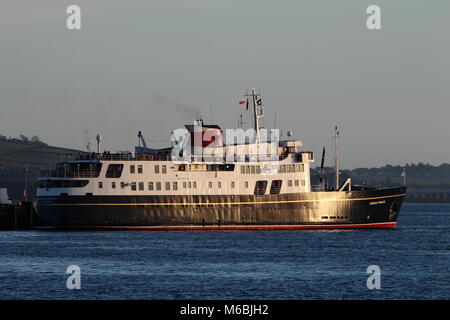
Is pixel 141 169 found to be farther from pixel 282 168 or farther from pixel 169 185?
pixel 282 168

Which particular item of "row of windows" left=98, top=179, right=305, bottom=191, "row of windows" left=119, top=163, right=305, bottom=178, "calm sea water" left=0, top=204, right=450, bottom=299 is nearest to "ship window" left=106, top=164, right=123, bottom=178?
"row of windows" left=119, top=163, right=305, bottom=178

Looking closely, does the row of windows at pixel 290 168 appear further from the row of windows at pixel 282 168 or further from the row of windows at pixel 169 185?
the row of windows at pixel 169 185

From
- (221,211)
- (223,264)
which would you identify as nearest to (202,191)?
(221,211)

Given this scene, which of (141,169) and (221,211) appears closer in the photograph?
(141,169)

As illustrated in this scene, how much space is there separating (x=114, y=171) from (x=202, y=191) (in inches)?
292

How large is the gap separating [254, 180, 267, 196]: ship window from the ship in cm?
8

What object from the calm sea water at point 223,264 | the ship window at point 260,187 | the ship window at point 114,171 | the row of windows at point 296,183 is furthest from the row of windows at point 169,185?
the calm sea water at point 223,264

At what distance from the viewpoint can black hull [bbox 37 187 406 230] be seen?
77438mm

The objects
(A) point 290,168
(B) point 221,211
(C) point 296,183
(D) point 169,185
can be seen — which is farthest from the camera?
(A) point 290,168

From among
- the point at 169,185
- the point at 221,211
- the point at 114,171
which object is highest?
the point at 114,171

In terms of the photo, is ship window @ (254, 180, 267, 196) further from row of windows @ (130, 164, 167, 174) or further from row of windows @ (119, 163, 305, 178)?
row of windows @ (130, 164, 167, 174)

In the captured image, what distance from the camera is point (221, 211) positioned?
264 ft
